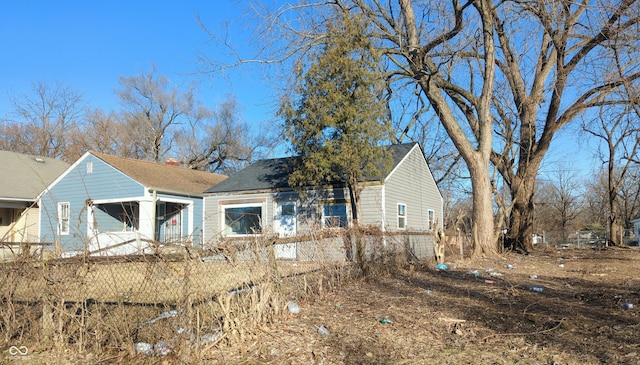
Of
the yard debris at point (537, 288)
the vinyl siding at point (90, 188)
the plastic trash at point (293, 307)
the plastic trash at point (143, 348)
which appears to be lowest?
the yard debris at point (537, 288)

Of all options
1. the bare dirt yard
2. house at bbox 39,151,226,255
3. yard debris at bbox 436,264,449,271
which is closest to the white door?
house at bbox 39,151,226,255

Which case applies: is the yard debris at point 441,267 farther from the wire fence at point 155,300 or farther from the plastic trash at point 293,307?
the wire fence at point 155,300

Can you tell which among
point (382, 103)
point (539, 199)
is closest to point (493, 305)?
point (382, 103)

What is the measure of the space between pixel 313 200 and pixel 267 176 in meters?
3.21

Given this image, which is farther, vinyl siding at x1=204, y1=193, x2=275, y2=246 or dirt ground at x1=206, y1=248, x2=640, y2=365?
vinyl siding at x1=204, y1=193, x2=275, y2=246

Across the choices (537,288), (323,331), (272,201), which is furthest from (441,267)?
(272,201)

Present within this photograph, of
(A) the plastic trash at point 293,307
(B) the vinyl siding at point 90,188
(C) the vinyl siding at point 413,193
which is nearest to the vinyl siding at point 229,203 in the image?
(B) the vinyl siding at point 90,188

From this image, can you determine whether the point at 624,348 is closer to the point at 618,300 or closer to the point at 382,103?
the point at 618,300

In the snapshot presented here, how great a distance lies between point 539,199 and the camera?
57.5m

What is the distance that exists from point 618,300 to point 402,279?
3716 mm

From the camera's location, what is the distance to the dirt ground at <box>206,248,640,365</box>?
4.57 metres

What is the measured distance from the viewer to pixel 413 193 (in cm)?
1936

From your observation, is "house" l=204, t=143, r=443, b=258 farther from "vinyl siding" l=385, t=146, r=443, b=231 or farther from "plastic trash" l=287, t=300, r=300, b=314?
"plastic trash" l=287, t=300, r=300, b=314

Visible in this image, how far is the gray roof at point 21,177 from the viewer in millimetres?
21916
